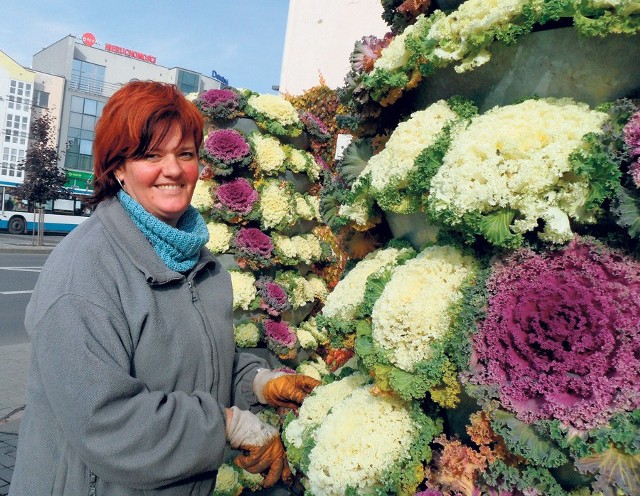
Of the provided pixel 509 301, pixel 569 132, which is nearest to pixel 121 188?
pixel 509 301

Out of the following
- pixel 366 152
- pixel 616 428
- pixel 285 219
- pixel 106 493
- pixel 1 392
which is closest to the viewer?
pixel 616 428

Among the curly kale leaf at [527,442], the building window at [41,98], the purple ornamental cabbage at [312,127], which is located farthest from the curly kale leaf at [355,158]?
the building window at [41,98]

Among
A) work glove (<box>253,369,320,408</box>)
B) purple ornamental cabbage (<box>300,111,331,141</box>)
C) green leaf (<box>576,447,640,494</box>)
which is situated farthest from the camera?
purple ornamental cabbage (<box>300,111,331,141</box>)

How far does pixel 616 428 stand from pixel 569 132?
735 millimetres

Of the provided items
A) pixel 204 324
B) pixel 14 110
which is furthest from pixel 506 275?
pixel 14 110

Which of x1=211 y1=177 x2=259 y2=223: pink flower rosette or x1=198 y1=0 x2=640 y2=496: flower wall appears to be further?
x1=211 y1=177 x2=259 y2=223: pink flower rosette

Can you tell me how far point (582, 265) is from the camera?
4.61 ft

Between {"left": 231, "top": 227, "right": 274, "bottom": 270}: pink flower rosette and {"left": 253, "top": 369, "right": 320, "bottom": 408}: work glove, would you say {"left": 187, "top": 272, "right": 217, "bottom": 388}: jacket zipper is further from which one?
{"left": 231, "top": 227, "right": 274, "bottom": 270}: pink flower rosette

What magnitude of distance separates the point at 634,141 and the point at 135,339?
1.39 metres

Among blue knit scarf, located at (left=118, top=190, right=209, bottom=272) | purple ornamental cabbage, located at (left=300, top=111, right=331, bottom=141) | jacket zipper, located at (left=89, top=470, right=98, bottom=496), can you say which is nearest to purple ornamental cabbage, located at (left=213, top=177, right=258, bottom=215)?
purple ornamental cabbage, located at (left=300, top=111, right=331, bottom=141)

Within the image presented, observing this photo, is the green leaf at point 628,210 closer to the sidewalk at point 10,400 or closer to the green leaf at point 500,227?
the green leaf at point 500,227

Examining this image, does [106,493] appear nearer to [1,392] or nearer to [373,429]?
[373,429]

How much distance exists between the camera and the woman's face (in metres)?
1.73

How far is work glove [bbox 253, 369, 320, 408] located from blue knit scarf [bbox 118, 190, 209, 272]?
612mm
